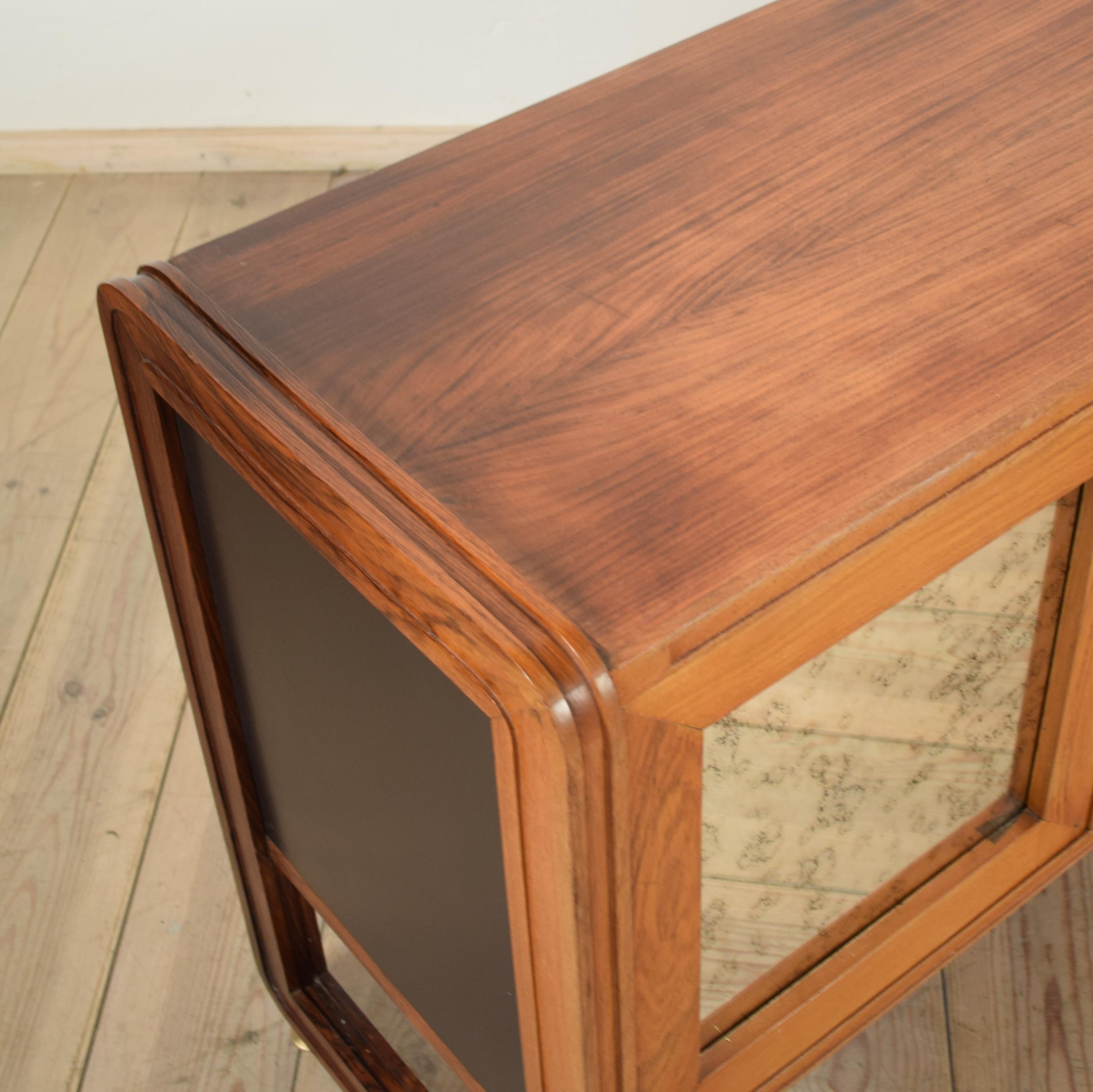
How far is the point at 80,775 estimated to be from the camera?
133 cm

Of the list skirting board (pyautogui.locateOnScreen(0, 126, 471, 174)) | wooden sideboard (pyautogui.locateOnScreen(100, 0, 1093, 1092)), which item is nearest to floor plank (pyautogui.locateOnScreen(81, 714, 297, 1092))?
wooden sideboard (pyautogui.locateOnScreen(100, 0, 1093, 1092))

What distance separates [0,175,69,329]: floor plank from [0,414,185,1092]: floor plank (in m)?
0.51

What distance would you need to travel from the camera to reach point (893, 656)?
0.70 m


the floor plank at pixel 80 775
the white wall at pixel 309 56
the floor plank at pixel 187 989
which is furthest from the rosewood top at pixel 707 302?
the white wall at pixel 309 56

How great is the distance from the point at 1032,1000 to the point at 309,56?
171cm

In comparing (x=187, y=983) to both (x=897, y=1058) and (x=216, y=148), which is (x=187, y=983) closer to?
(x=897, y=1058)

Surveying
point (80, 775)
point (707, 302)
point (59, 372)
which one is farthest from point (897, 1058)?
point (59, 372)

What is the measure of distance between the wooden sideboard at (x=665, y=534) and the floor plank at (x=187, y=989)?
0.81 ft

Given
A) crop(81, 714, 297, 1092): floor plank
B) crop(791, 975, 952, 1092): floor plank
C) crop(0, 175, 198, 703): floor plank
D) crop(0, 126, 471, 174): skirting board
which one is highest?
crop(0, 126, 471, 174): skirting board

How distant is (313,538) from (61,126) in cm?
184

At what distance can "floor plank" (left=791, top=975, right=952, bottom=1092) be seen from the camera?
1.06 metres

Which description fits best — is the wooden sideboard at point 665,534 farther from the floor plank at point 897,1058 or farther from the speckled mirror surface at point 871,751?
the floor plank at point 897,1058

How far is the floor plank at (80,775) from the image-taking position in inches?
45.1

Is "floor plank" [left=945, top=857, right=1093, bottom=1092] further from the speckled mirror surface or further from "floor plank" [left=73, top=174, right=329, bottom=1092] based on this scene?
"floor plank" [left=73, top=174, right=329, bottom=1092]
